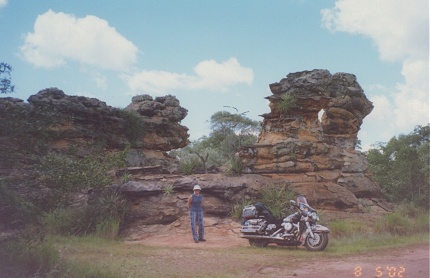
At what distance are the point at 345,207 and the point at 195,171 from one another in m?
6.11

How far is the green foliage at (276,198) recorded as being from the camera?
13133mm

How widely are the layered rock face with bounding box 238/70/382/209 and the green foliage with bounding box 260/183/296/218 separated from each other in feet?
3.90

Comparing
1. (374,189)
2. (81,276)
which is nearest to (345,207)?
(374,189)

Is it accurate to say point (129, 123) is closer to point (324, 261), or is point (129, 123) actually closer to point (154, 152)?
point (154, 152)

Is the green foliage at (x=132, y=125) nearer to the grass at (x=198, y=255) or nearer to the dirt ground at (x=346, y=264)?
the dirt ground at (x=346, y=264)

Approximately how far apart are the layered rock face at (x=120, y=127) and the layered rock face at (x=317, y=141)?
4.65 metres

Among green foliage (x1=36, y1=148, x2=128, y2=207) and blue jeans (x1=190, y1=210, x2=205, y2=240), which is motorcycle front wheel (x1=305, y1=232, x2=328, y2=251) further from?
green foliage (x1=36, y1=148, x2=128, y2=207)

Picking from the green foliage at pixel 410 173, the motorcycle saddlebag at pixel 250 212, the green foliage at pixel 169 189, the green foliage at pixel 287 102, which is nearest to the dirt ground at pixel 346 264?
the motorcycle saddlebag at pixel 250 212

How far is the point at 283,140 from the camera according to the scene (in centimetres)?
1658

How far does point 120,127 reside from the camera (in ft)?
63.1

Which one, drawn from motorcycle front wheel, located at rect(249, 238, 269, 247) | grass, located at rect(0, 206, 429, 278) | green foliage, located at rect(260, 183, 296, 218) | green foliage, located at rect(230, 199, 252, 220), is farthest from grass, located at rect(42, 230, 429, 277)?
green foliage, located at rect(230, 199, 252, 220)

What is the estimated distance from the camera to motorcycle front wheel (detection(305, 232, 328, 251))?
9.51 metres

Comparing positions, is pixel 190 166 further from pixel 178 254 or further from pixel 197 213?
pixel 178 254

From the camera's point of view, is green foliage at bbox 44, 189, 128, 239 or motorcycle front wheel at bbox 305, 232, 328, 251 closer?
motorcycle front wheel at bbox 305, 232, 328, 251
